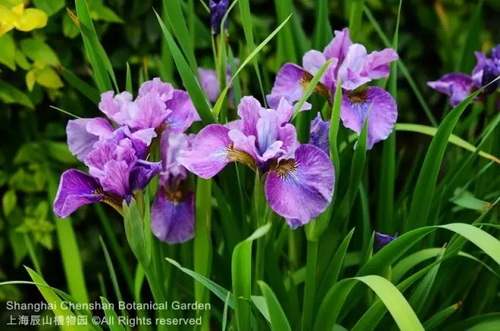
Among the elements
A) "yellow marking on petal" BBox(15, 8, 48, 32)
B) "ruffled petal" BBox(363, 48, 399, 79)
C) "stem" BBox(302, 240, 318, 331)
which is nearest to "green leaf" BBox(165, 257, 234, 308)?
"stem" BBox(302, 240, 318, 331)

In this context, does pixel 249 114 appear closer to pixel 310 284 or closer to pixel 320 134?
pixel 320 134

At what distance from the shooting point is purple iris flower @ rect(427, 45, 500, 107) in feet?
4.12

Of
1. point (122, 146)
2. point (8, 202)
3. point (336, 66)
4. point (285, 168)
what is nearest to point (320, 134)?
point (285, 168)

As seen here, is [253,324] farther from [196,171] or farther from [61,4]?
[61,4]

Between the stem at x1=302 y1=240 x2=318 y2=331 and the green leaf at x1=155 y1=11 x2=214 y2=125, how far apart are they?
253mm

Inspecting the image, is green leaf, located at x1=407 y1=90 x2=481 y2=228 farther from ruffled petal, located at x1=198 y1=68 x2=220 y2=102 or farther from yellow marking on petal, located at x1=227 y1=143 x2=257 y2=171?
ruffled petal, located at x1=198 y1=68 x2=220 y2=102

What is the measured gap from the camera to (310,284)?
3.49 feet

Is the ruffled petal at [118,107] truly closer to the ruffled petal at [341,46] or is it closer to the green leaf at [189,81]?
the green leaf at [189,81]

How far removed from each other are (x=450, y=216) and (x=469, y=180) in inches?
3.6

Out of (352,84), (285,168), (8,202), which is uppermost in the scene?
(352,84)

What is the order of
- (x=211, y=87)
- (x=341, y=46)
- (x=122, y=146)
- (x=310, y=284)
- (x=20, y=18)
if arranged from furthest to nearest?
(x=211, y=87)
(x=20, y=18)
(x=341, y=46)
(x=310, y=284)
(x=122, y=146)

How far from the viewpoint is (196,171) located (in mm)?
976

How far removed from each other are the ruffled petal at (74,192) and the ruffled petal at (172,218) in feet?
0.60

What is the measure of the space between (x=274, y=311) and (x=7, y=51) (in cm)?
80
